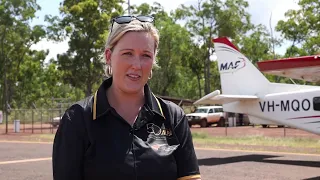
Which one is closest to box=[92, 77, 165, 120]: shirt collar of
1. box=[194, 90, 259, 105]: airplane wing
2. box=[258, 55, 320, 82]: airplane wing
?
box=[258, 55, 320, 82]: airplane wing

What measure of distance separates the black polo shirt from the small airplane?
11.8m

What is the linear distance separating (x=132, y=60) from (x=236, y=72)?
1741cm

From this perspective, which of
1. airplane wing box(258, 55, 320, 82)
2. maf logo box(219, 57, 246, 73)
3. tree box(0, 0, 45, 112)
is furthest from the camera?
tree box(0, 0, 45, 112)

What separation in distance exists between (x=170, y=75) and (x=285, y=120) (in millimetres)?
36226

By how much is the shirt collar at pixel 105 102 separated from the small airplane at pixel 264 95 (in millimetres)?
11660

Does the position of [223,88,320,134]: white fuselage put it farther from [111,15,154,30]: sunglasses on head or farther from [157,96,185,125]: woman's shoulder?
[111,15,154,30]: sunglasses on head

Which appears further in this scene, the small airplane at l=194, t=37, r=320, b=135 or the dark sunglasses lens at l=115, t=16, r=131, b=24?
the small airplane at l=194, t=37, r=320, b=135

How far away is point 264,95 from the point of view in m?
17.6

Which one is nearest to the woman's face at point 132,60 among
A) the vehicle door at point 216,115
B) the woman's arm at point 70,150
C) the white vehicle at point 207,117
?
the woman's arm at point 70,150

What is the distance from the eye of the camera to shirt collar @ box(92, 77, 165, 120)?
80.7 inches

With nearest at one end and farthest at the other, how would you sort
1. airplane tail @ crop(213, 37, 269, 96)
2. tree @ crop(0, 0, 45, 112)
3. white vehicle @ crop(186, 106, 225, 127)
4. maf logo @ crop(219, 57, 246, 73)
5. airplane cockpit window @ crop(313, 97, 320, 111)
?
airplane cockpit window @ crop(313, 97, 320, 111) < airplane tail @ crop(213, 37, 269, 96) < maf logo @ crop(219, 57, 246, 73) < white vehicle @ crop(186, 106, 225, 127) < tree @ crop(0, 0, 45, 112)

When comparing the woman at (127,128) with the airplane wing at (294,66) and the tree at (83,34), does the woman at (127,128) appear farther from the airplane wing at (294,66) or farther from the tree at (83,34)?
the tree at (83,34)

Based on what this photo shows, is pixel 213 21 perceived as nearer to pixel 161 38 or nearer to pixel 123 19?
pixel 161 38

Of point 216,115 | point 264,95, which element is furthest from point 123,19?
point 216,115
